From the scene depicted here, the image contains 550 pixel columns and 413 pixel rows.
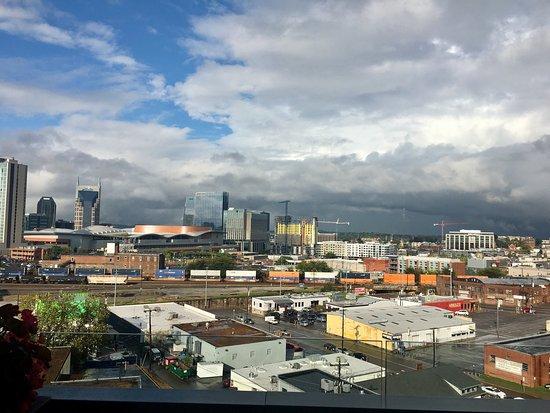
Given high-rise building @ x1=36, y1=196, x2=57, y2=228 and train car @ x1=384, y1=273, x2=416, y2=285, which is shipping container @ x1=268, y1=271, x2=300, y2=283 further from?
high-rise building @ x1=36, y1=196, x2=57, y2=228

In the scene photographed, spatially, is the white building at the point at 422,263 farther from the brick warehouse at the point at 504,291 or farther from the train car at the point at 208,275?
the train car at the point at 208,275

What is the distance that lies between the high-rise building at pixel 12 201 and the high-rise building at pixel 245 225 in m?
35.2

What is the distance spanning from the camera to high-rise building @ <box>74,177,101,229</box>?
80000 mm

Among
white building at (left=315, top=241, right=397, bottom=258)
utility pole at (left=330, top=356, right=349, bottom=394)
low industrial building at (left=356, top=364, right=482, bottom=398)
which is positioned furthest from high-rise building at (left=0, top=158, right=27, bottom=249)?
low industrial building at (left=356, top=364, right=482, bottom=398)

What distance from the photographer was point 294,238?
2960 inches

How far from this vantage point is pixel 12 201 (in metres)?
39.6

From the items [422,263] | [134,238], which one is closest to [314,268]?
[422,263]

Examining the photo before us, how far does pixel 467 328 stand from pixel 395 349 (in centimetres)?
1016

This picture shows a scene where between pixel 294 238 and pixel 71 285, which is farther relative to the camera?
pixel 294 238

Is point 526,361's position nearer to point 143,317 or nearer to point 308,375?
point 308,375

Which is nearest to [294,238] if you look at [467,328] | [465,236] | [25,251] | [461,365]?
[465,236]

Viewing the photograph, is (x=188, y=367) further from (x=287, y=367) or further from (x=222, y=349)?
(x=287, y=367)

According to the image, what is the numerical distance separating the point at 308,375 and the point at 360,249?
190 ft

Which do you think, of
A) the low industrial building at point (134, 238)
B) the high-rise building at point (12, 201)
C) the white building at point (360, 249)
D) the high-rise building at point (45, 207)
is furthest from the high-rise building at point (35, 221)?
the white building at point (360, 249)
